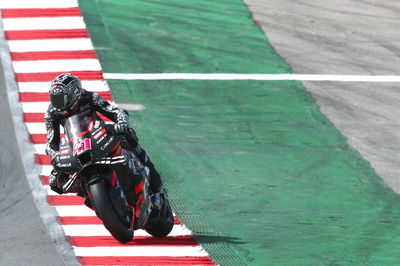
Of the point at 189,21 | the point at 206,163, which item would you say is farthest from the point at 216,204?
the point at 189,21

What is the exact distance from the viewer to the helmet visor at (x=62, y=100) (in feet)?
35.4

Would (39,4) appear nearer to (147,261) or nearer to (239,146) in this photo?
(239,146)

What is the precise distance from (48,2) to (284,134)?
7013mm

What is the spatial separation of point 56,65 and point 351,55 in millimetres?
5919

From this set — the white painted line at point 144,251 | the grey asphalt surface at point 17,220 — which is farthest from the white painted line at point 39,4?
the white painted line at point 144,251

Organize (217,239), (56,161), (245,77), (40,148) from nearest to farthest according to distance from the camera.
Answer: (56,161)
(217,239)
(40,148)
(245,77)

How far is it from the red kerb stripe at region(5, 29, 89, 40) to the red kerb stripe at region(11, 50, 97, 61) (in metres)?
0.57

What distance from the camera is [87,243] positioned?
39.7 feet

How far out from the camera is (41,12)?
19375 millimetres

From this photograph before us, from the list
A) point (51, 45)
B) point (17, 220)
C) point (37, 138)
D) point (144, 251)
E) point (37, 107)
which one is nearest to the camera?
point (144, 251)

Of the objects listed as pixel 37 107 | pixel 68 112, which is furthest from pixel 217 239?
pixel 37 107

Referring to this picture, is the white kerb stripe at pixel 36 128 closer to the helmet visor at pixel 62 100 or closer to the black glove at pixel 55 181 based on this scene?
the black glove at pixel 55 181

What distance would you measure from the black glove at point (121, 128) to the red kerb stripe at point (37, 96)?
549 centimetres

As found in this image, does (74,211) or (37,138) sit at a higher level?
(74,211)
